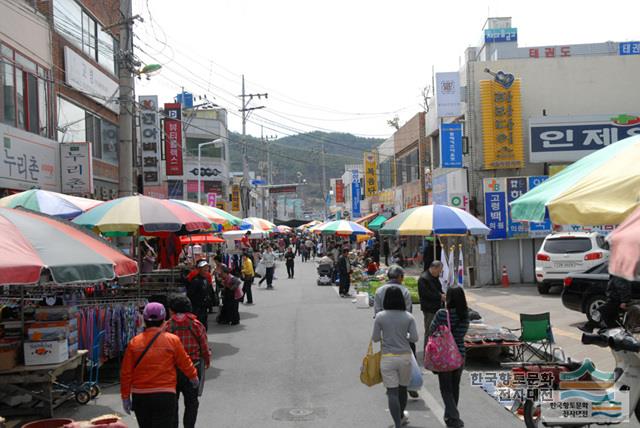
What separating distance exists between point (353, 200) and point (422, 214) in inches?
1680

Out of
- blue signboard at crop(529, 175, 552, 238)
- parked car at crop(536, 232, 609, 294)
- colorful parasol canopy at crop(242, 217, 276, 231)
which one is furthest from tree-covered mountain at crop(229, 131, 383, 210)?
parked car at crop(536, 232, 609, 294)

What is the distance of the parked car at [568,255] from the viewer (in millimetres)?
18562

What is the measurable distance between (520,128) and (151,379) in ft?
65.1

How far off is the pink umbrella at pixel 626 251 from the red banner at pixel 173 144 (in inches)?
1097

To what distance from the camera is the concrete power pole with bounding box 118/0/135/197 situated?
53.1ft

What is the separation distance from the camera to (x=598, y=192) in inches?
206

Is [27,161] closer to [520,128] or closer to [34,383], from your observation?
[34,383]

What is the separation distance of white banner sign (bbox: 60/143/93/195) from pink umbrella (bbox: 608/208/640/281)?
1868 cm

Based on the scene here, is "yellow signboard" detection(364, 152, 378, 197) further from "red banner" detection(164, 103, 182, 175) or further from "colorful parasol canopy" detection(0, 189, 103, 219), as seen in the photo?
"colorful parasol canopy" detection(0, 189, 103, 219)

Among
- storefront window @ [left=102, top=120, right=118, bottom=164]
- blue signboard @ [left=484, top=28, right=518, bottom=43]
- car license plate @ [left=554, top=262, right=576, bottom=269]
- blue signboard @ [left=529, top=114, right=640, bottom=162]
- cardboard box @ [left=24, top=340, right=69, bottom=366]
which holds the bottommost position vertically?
cardboard box @ [left=24, top=340, right=69, bottom=366]

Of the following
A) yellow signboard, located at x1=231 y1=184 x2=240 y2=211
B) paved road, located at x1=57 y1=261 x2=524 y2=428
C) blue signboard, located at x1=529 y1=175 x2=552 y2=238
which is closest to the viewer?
paved road, located at x1=57 y1=261 x2=524 y2=428

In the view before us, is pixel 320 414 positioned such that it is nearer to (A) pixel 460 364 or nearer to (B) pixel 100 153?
(A) pixel 460 364

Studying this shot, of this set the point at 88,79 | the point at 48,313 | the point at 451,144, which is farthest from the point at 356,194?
the point at 48,313

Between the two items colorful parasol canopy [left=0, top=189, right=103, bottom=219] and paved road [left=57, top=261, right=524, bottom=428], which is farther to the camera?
colorful parasol canopy [left=0, top=189, right=103, bottom=219]
